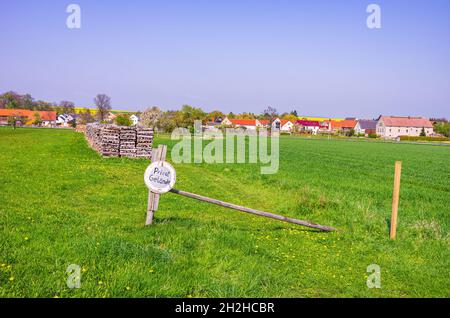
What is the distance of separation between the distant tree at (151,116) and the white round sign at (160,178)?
93.6 m

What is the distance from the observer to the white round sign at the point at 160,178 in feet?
26.7

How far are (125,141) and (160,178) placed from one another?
17.7 metres

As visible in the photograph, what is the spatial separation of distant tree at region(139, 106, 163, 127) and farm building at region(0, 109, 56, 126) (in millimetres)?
48429

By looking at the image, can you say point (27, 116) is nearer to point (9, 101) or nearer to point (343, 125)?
point (9, 101)

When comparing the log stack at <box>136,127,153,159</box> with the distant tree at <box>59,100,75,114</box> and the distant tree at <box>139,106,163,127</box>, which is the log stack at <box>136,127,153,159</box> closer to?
the distant tree at <box>139,106,163,127</box>

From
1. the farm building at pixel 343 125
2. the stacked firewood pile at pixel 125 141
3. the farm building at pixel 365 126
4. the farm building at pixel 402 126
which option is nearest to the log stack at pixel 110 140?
the stacked firewood pile at pixel 125 141

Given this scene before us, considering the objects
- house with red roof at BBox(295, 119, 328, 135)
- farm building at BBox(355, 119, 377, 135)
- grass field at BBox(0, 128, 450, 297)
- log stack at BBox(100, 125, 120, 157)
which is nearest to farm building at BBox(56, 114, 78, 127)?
house with red roof at BBox(295, 119, 328, 135)

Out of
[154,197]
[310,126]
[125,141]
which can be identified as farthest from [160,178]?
[310,126]

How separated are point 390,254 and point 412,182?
14499mm

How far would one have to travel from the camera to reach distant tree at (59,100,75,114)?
172900 millimetres

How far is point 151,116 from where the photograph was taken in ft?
340

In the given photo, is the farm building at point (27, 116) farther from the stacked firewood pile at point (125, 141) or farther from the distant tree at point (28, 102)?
the stacked firewood pile at point (125, 141)

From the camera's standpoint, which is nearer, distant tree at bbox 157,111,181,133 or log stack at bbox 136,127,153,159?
log stack at bbox 136,127,153,159
